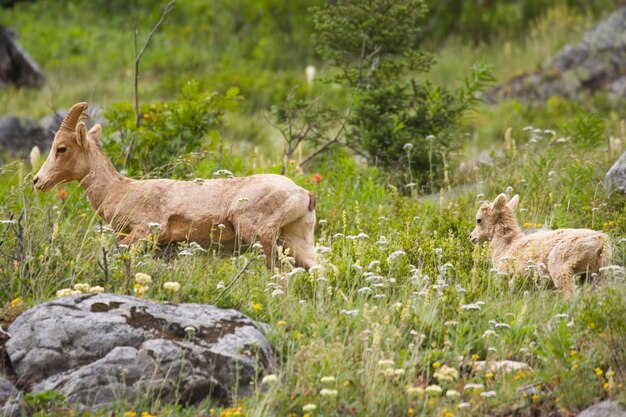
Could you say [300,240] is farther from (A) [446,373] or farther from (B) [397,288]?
(A) [446,373]

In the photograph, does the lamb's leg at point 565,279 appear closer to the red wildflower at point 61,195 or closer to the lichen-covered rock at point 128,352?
the lichen-covered rock at point 128,352

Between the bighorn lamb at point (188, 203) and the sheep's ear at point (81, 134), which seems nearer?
the bighorn lamb at point (188, 203)

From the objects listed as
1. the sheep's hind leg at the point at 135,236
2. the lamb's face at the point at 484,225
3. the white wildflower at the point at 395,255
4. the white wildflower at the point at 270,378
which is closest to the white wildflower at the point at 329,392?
the white wildflower at the point at 270,378

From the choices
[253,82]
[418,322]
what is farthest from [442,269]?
[253,82]

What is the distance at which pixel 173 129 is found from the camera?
13.3m

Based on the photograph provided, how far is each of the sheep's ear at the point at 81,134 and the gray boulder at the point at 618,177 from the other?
Result: 17.4 ft

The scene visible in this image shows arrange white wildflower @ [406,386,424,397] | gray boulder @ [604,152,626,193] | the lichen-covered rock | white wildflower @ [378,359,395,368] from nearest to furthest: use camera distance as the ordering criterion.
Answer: white wildflower @ [406,386,424,397] → white wildflower @ [378,359,395,368] → the lichen-covered rock → gray boulder @ [604,152,626,193]

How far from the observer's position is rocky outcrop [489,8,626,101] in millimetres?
24469

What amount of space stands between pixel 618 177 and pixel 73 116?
5.46 m

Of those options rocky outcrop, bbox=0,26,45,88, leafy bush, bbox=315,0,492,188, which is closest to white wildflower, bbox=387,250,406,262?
leafy bush, bbox=315,0,492,188

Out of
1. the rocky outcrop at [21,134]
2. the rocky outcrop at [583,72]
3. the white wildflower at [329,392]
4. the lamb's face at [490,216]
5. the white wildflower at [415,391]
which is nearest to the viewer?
the white wildflower at [329,392]

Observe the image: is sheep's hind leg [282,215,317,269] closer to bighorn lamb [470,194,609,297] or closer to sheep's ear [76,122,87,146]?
bighorn lamb [470,194,609,297]

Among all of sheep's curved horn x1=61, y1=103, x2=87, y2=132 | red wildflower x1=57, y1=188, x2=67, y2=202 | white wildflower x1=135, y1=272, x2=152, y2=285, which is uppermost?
sheep's curved horn x1=61, y1=103, x2=87, y2=132

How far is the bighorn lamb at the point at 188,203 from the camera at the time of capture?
10.1 metres
